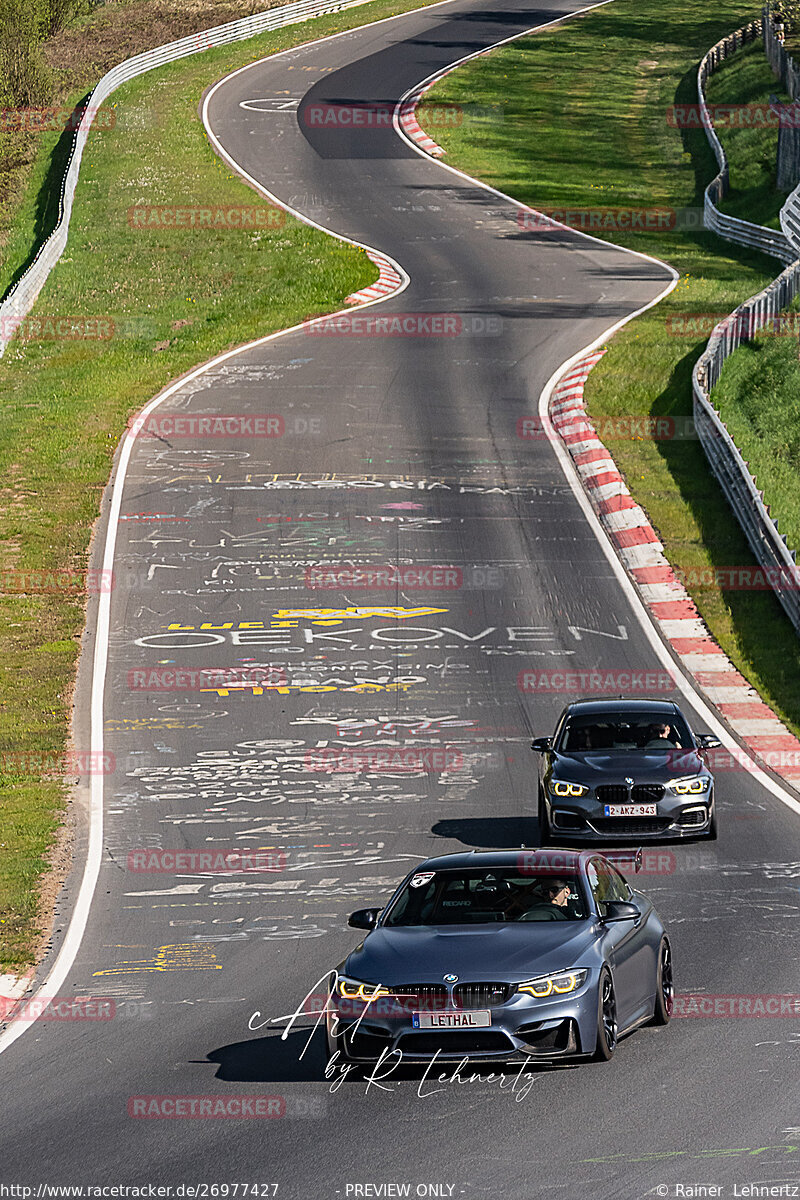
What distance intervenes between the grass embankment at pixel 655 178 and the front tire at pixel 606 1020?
1251 cm

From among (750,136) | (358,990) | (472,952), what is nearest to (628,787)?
(472,952)

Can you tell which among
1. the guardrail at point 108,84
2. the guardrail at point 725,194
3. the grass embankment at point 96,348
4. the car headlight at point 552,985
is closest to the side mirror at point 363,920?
the car headlight at point 552,985

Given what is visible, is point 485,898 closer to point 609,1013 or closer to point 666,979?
point 609,1013

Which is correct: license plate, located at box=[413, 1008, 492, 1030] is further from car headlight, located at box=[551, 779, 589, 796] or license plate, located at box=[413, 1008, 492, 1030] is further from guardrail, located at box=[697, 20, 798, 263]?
guardrail, located at box=[697, 20, 798, 263]

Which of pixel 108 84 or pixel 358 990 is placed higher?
pixel 108 84

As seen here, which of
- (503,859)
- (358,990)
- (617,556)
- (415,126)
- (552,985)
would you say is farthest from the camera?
(415,126)

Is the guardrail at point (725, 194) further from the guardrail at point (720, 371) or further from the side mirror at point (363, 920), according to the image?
the side mirror at point (363, 920)

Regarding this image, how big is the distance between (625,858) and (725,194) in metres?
45.1

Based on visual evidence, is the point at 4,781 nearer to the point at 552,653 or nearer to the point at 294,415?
the point at 552,653

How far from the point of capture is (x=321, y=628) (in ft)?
83.0

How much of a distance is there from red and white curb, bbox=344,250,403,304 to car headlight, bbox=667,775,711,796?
30055mm

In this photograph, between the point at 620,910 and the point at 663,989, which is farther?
the point at 663,989

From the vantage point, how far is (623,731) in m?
18.1

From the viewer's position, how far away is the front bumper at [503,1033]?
32.0ft
